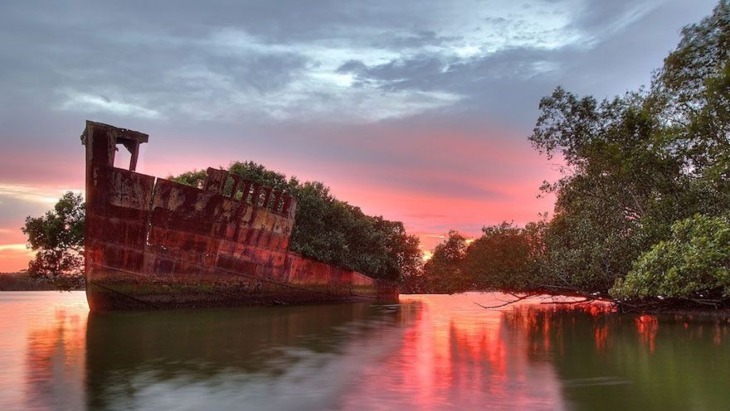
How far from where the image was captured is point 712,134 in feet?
64.4

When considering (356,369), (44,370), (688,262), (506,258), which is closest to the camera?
(44,370)

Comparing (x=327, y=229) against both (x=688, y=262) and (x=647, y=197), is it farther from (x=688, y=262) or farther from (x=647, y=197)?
(x=688, y=262)

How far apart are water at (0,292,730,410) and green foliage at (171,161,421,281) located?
20.5 m

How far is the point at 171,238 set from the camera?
25109 millimetres

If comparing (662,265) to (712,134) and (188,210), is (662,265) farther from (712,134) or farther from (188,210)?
(188,210)

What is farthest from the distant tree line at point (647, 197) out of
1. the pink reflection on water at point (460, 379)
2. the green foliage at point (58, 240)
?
the green foliage at point (58, 240)

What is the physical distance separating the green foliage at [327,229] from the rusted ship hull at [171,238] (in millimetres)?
7755

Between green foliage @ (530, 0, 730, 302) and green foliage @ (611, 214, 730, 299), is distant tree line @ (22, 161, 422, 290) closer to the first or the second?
green foliage @ (530, 0, 730, 302)

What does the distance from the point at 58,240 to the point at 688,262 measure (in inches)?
1237

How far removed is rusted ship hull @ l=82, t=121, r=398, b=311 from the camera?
923 inches

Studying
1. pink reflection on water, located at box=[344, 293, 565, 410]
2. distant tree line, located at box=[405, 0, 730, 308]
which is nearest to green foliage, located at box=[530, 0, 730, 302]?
distant tree line, located at box=[405, 0, 730, 308]

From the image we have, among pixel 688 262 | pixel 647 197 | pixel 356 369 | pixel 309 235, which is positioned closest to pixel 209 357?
pixel 356 369

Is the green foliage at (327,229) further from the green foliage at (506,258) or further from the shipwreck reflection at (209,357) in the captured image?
the shipwreck reflection at (209,357)

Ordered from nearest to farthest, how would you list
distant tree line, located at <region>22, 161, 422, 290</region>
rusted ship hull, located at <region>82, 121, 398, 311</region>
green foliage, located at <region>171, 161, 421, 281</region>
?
rusted ship hull, located at <region>82, 121, 398, 311</region> → distant tree line, located at <region>22, 161, 422, 290</region> → green foliage, located at <region>171, 161, 421, 281</region>
